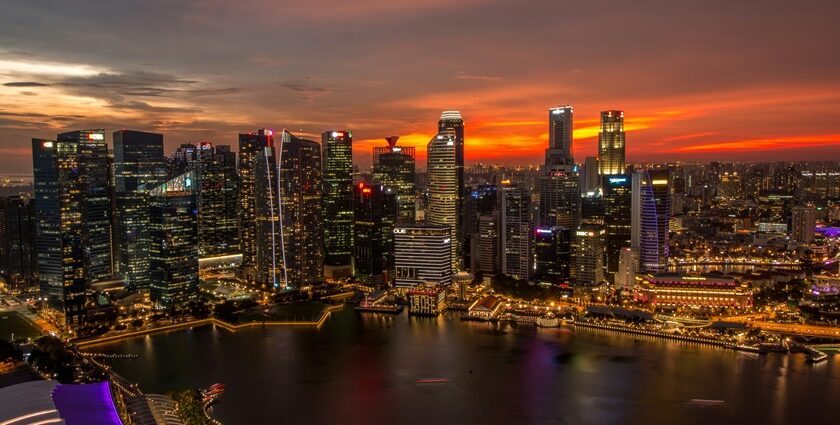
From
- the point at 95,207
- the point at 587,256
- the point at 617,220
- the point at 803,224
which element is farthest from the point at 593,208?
the point at 95,207

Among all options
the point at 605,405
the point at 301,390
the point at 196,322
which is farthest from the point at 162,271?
the point at 605,405

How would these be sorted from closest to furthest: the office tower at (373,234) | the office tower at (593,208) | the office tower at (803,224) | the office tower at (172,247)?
the office tower at (172,247) → the office tower at (373,234) → the office tower at (593,208) → the office tower at (803,224)

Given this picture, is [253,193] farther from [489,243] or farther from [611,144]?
[611,144]

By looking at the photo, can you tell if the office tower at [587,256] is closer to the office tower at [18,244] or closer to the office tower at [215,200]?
the office tower at [215,200]

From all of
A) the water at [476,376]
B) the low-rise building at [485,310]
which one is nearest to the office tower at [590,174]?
the low-rise building at [485,310]

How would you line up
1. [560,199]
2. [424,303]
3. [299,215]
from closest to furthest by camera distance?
[424,303], [299,215], [560,199]
